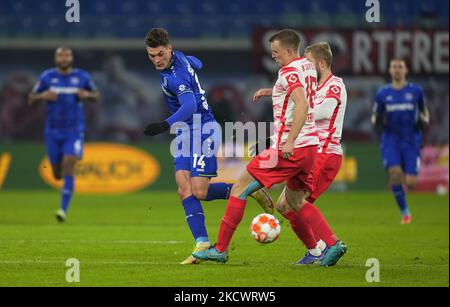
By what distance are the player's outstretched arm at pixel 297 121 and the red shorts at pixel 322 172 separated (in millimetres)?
1250

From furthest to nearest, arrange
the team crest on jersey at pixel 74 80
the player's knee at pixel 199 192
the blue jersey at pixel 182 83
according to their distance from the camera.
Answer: the team crest on jersey at pixel 74 80, the player's knee at pixel 199 192, the blue jersey at pixel 182 83

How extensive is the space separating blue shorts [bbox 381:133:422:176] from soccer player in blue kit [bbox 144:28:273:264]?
6.72 meters

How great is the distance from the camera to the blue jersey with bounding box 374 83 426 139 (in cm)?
1638

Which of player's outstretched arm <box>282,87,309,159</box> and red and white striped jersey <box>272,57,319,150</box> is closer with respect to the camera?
player's outstretched arm <box>282,87,309,159</box>

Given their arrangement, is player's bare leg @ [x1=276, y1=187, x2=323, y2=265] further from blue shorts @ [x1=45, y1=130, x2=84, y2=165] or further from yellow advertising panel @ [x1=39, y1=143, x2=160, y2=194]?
yellow advertising panel @ [x1=39, y1=143, x2=160, y2=194]

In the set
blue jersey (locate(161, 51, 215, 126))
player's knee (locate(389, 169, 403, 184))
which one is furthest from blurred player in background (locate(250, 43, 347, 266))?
player's knee (locate(389, 169, 403, 184))

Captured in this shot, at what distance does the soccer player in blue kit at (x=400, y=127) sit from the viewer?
1627cm

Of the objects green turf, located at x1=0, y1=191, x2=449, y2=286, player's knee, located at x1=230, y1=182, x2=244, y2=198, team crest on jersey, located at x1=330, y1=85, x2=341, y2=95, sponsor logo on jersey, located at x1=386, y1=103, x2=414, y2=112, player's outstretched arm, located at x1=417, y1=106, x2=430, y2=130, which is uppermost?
team crest on jersey, located at x1=330, y1=85, x2=341, y2=95

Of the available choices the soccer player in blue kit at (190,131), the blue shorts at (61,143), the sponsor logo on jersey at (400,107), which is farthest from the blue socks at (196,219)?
the sponsor logo on jersey at (400,107)

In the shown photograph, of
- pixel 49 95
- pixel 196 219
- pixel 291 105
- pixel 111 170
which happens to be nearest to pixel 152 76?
pixel 111 170

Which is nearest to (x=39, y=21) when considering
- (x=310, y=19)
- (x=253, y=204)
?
(x=310, y=19)

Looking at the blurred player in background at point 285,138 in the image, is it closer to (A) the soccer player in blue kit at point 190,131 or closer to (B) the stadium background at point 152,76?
(A) the soccer player in blue kit at point 190,131

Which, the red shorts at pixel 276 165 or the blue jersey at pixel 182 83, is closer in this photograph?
the red shorts at pixel 276 165

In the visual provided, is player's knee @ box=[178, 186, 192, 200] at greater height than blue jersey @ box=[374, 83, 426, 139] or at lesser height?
lesser
